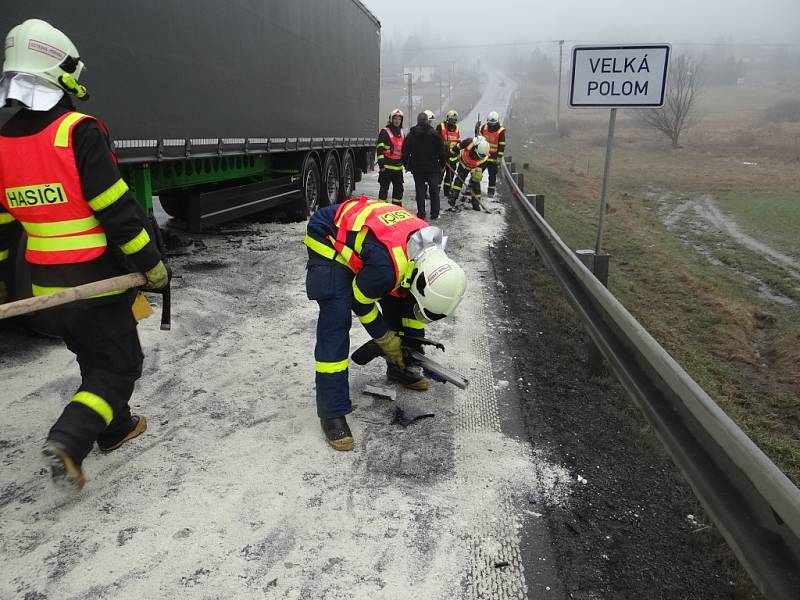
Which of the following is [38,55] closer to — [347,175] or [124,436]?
[124,436]

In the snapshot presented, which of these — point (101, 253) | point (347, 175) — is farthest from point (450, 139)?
point (101, 253)

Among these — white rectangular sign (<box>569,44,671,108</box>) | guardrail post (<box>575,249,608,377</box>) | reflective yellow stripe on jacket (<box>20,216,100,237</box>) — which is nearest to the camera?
reflective yellow stripe on jacket (<box>20,216,100,237</box>)

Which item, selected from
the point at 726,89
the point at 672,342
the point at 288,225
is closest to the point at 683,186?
the point at 288,225

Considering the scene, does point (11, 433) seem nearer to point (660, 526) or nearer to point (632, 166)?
point (660, 526)

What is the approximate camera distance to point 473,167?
1281cm

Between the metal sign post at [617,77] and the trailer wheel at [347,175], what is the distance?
24.3 ft

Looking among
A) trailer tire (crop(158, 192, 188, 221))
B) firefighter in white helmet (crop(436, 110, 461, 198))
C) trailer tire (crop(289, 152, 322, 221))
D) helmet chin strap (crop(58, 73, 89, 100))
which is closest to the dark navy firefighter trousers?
helmet chin strap (crop(58, 73, 89, 100))

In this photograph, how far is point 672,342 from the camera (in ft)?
18.3

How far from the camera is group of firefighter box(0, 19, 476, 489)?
264 centimetres

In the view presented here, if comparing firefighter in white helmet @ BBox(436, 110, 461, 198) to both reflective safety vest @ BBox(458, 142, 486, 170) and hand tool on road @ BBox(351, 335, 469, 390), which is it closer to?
reflective safety vest @ BBox(458, 142, 486, 170)

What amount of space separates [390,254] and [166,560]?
1.71 meters

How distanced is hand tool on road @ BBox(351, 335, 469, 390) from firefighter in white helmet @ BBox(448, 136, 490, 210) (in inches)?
349

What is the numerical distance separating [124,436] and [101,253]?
41.5 inches

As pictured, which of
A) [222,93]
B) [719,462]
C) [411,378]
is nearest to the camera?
[719,462]
